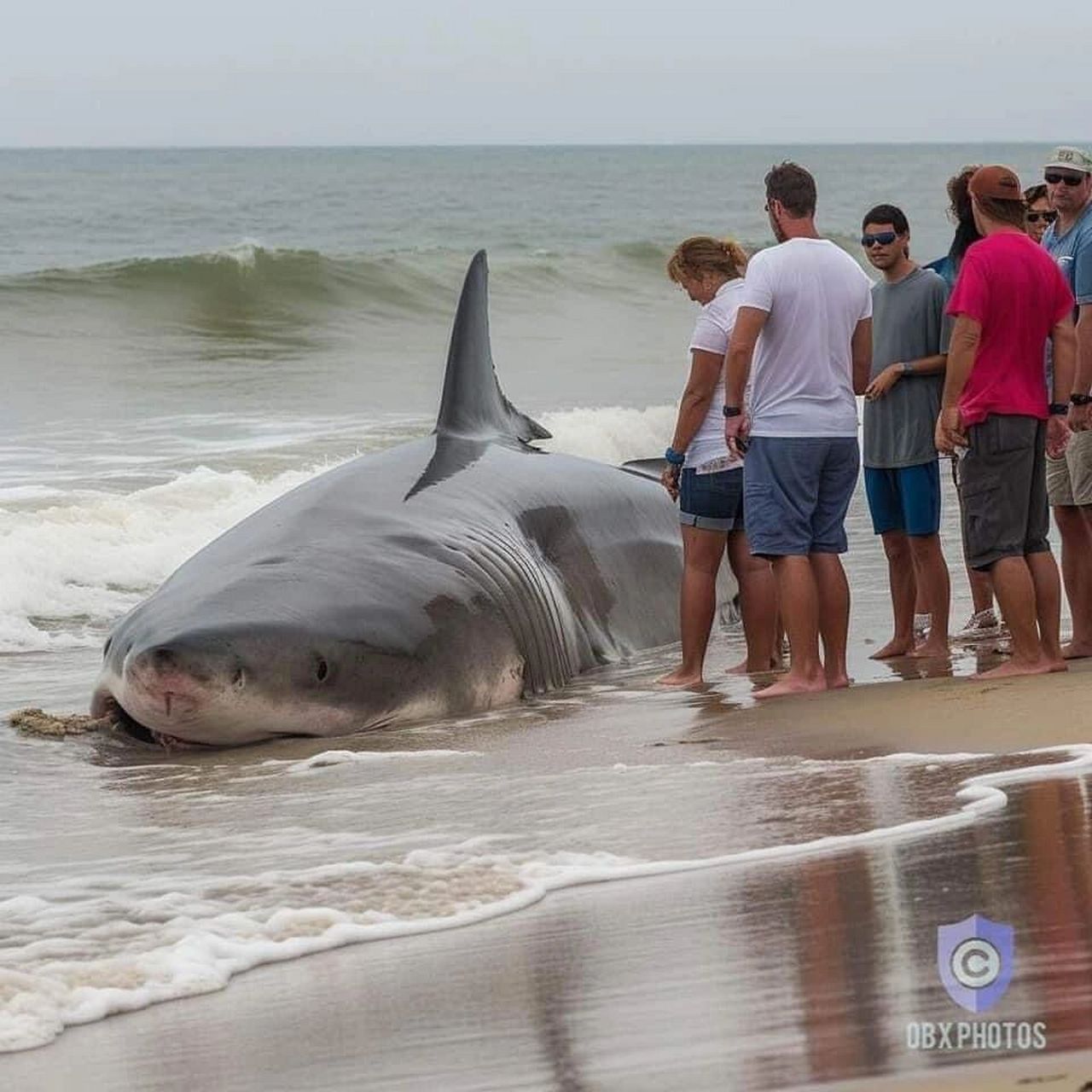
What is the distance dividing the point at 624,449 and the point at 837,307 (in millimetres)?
12383

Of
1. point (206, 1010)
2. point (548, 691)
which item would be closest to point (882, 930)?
point (206, 1010)

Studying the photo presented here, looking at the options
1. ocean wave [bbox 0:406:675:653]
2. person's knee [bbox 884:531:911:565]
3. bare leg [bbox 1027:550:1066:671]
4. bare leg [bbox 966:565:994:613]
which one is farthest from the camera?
ocean wave [bbox 0:406:675:653]

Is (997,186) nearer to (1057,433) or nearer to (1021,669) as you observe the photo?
(1057,433)

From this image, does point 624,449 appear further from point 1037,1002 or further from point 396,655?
point 1037,1002

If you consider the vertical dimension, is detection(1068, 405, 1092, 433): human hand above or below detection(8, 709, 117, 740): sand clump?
above

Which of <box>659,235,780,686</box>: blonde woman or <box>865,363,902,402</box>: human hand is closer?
<box>659,235,780,686</box>: blonde woman

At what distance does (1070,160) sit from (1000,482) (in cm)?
124

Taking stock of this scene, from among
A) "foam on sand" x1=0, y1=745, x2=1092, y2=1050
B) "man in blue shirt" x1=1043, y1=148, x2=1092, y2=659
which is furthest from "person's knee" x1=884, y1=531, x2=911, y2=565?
"foam on sand" x1=0, y1=745, x2=1092, y2=1050

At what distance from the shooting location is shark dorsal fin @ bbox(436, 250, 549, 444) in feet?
31.2

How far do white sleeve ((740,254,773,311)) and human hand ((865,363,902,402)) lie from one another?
89cm

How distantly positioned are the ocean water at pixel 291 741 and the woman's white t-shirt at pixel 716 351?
0.89 meters

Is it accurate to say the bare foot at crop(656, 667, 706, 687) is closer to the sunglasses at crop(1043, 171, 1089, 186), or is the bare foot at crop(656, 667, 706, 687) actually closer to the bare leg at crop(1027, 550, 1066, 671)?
the bare leg at crop(1027, 550, 1066, 671)

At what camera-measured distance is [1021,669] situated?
24.6 feet

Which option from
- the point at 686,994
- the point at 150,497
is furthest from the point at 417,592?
the point at 150,497
